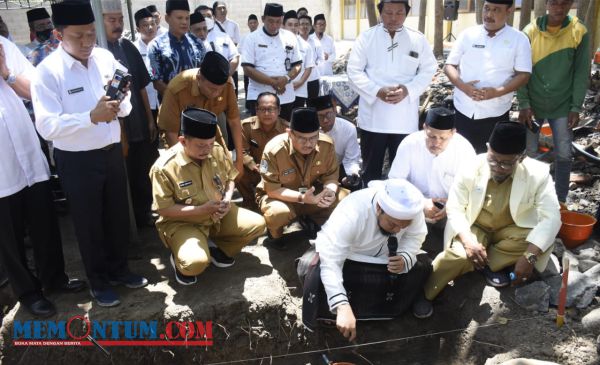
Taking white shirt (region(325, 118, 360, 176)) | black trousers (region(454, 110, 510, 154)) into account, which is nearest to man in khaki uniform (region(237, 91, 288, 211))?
white shirt (region(325, 118, 360, 176))

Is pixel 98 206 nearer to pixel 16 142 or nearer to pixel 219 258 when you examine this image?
pixel 16 142

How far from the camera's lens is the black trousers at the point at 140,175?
455 cm

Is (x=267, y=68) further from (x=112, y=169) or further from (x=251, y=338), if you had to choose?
(x=251, y=338)

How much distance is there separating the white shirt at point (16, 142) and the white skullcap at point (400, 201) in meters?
2.40

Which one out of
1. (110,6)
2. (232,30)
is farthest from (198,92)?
(232,30)

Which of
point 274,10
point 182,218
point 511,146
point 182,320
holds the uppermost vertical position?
point 274,10

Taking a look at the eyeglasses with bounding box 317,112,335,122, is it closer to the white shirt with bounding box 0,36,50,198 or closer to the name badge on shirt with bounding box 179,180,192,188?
the name badge on shirt with bounding box 179,180,192,188

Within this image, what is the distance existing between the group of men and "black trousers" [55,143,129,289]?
0.01m

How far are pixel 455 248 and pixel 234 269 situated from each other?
6.14ft

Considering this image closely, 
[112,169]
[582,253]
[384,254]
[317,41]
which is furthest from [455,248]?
[317,41]

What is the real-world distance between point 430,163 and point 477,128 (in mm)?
771

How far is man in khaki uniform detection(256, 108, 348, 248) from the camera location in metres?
4.09

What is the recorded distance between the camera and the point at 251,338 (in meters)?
3.73

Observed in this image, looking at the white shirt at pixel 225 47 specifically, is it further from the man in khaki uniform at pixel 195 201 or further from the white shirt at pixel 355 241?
the white shirt at pixel 355 241
